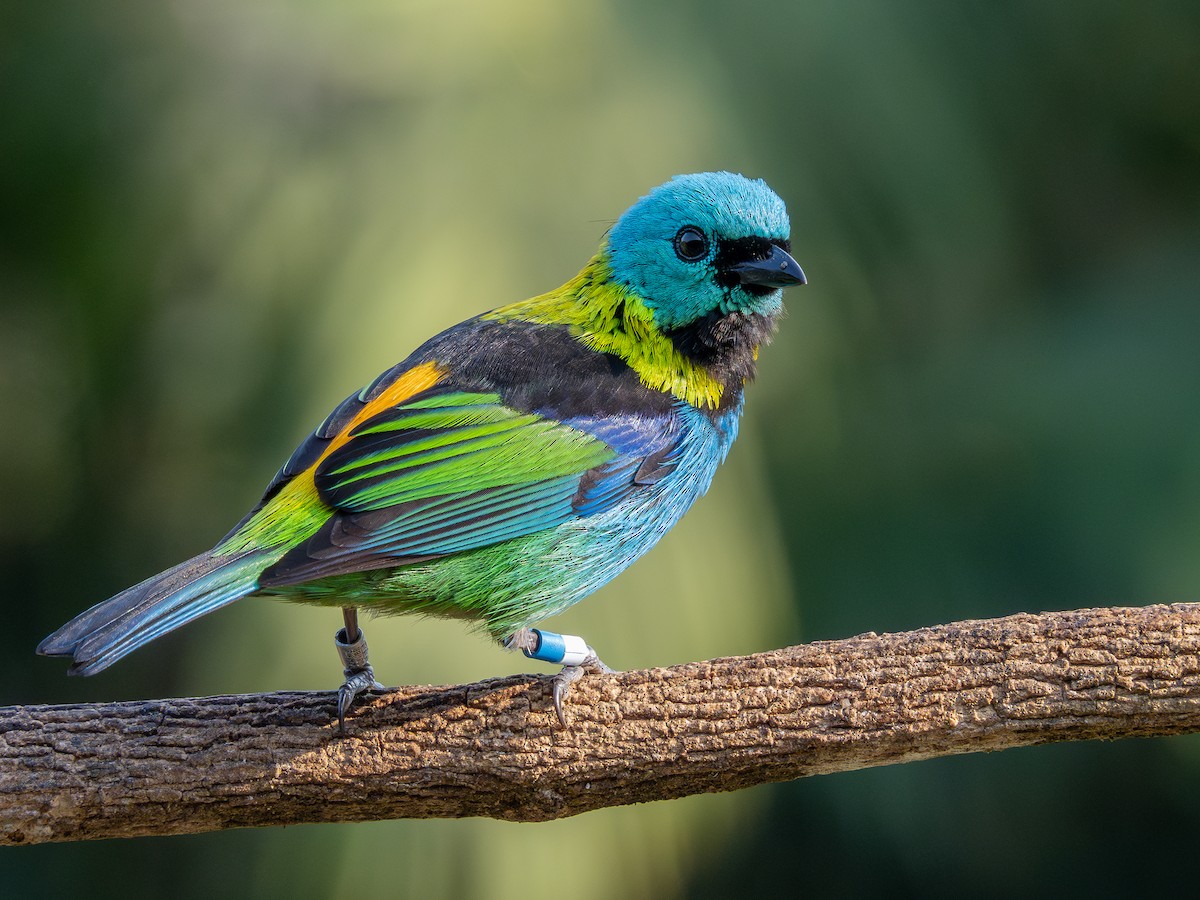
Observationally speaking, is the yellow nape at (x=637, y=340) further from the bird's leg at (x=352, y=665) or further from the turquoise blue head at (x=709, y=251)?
the bird's leg at (x=352, y=665)

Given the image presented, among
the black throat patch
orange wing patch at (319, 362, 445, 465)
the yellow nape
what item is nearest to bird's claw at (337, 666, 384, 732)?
orange wing patch at (319, 362, 445, 465)

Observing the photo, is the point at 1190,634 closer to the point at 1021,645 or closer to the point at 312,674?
the point at 1021,645

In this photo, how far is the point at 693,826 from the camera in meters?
5.52

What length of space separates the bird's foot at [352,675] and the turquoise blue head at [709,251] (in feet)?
4.56

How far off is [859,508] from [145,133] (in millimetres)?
4086

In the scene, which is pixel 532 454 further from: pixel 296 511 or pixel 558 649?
pixel 296 511

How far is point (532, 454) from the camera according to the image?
12.6 feet

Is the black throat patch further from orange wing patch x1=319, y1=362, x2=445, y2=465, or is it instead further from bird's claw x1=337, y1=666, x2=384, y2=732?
bird's claw x1=337, y1=666, x2=384, y2=732

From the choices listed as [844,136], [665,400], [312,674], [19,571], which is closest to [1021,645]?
[665,400]

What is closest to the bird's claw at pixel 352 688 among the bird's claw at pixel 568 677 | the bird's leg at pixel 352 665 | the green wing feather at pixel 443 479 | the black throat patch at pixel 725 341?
the bird's leg at pixel 352 665

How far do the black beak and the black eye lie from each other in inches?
4.5

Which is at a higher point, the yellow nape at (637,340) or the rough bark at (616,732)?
the yellow nape at (637,340)

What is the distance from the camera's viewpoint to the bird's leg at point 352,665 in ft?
11.5

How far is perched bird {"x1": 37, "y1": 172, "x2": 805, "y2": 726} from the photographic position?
11.3ft
